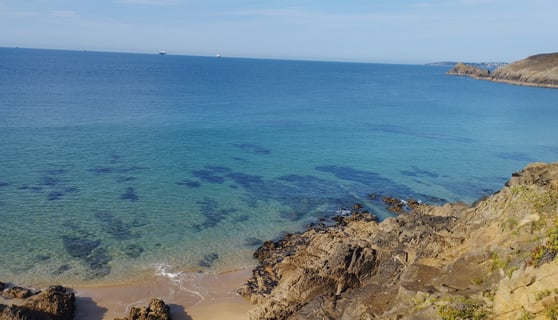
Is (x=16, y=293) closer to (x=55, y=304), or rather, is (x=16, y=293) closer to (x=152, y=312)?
(x=55, y=304)

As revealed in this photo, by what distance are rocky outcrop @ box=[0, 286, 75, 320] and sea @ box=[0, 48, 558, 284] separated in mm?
2276

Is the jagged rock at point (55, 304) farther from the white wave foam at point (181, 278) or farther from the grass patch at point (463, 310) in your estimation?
the grass patch at point (463, 310)

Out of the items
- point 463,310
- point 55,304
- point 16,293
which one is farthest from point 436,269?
point 16,293

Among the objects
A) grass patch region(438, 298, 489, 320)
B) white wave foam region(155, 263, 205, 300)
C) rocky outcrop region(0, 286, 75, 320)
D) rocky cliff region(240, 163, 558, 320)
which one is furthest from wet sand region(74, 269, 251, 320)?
grass patch region(438, 298, 489, 320)

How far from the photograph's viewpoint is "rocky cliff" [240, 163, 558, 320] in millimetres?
14752

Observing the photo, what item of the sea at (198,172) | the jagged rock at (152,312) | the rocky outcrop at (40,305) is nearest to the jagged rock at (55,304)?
the rocky outcrop at (40,305)

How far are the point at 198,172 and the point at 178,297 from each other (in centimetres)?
2457

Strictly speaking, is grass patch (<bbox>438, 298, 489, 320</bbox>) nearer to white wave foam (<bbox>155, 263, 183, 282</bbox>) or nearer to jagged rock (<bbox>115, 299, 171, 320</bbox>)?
jagged rock (<bbox>115, 299, 171, 320</bbox>)

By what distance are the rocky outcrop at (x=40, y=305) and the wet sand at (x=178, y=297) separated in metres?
1.03

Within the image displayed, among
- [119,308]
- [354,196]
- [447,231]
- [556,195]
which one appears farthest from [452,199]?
[119,308]

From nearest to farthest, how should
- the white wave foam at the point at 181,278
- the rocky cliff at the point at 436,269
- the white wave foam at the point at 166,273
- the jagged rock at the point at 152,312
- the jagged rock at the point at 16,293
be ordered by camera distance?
the rocky cliff at the point at 436,269 → the jagged rock at the point at 152,312 → the jagged rock at the point at 16,293 → the white wave foam at the point at 181,278 → the white wave foam at the point at 166,273

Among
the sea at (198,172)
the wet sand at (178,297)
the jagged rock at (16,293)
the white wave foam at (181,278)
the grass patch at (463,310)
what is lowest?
the wet sand at (178,297)

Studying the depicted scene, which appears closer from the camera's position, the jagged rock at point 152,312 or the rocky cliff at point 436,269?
the rocky cliff at point 436,269

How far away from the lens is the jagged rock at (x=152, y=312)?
2486 cm
